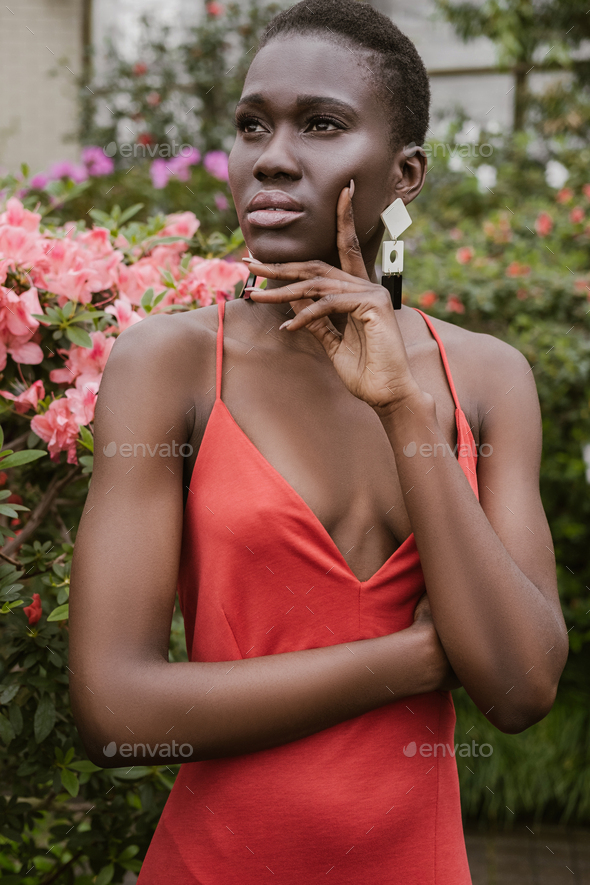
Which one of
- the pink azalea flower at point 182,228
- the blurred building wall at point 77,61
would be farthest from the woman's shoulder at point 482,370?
the blurred building wall at point 77,61

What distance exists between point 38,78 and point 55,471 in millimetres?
8689

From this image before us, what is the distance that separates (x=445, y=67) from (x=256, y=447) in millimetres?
10134

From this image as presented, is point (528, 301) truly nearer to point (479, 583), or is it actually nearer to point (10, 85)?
point (479, 583)

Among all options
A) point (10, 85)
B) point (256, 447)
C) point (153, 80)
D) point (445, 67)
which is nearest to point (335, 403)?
point (256, 447)

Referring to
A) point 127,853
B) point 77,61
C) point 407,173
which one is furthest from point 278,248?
point 77,61

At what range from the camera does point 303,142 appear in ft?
4.77

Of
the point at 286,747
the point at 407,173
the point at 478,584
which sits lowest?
the point at 286,747

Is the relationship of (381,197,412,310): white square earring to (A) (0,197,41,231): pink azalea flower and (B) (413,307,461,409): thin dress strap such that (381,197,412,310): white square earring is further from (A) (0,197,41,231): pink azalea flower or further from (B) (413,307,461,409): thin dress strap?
(A) (0,197,41,231): pink azalea flower

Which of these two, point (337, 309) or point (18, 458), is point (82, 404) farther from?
point (337, 309)

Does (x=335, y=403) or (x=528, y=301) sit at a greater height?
(x=335, y=403)

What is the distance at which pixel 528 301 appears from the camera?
15.1ft

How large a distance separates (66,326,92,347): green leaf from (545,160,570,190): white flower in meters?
5.68

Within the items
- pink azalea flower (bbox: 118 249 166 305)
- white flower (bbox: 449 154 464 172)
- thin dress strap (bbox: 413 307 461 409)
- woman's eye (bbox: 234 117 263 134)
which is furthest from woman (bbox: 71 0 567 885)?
white flower (bbox: 449 154 464 172)

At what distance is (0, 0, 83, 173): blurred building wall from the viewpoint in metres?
9.26
